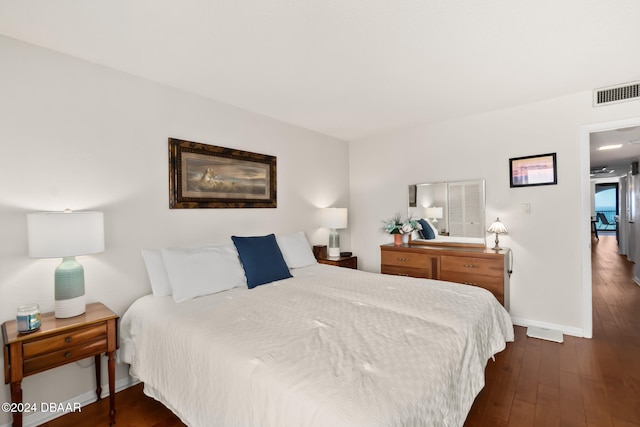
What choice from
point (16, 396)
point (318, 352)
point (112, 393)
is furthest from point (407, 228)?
point (16, 396)

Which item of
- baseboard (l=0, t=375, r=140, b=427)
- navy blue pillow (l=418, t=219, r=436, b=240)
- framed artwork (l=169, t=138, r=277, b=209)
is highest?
framed artwork (l=169, t=138, r=277, b=209)

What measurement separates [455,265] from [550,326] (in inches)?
45.4

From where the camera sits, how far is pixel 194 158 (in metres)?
2.77

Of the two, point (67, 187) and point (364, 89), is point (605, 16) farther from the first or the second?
point (67, 187)

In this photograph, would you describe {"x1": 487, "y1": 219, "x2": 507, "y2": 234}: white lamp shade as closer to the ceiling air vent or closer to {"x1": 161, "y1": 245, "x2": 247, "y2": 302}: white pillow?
the ceiling air vent

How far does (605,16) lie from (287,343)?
8.57ft

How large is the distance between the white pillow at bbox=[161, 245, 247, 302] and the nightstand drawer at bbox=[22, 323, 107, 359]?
481 mm

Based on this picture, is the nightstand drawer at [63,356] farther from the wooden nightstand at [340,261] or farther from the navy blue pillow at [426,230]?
the navy blue pillow at [426,230]

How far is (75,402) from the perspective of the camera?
207 centimetres

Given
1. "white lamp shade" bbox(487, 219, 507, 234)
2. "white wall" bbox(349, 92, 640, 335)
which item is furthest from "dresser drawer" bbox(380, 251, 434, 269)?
"white wall" bbox(349, 92, 640, 335)

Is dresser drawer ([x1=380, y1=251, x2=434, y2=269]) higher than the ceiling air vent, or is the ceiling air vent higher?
the ceiling air vent

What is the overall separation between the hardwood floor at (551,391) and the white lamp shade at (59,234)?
3.80 ft

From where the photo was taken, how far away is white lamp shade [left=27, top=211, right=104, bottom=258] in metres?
1.71

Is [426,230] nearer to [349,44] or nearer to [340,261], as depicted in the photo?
[340,261]
